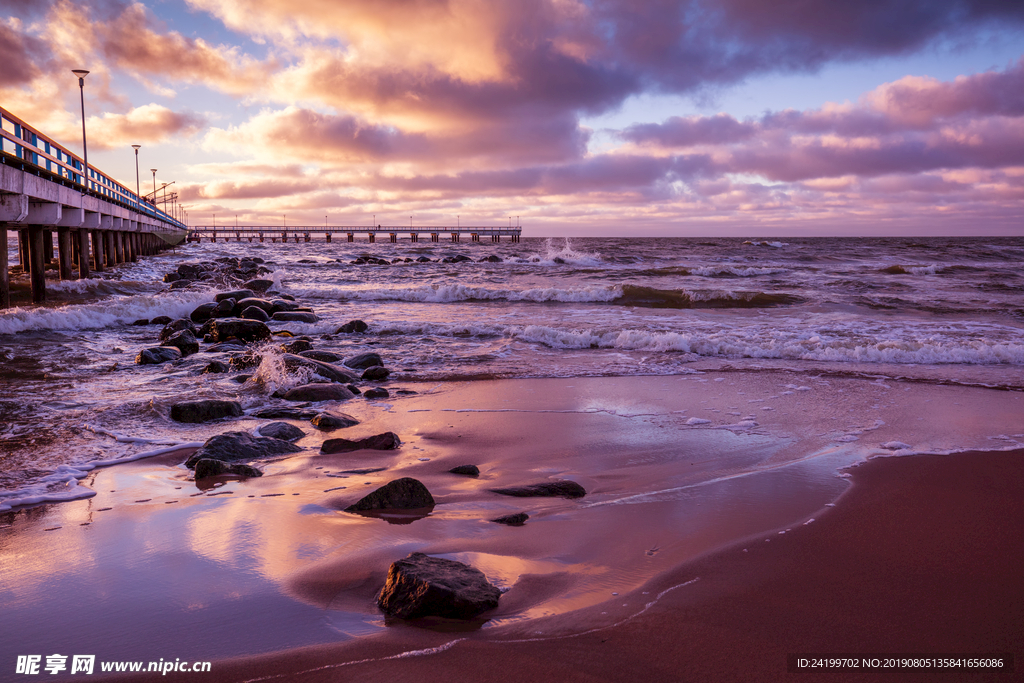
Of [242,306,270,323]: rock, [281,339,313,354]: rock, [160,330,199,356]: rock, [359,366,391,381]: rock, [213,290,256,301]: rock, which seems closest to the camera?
[359,366,391,381]: rock

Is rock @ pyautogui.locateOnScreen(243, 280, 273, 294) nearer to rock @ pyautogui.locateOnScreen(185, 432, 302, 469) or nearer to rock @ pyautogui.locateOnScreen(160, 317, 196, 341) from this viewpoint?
rock @ pyautogui.locateOnScreen(160, 317, 196, 341)

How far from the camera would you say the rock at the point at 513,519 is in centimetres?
375

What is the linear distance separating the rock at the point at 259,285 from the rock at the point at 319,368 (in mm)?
15455

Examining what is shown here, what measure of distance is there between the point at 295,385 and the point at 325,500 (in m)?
4.18

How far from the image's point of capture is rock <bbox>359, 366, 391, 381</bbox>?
8.80 meters

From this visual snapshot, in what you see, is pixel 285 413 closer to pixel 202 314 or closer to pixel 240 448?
pixel 240 448

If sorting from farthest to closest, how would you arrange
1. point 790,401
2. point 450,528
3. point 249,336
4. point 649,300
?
point 649,300, point 249,336, point 790,401, point 450,528

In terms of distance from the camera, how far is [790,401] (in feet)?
23.6

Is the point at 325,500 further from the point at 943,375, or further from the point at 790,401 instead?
the point at 943,375

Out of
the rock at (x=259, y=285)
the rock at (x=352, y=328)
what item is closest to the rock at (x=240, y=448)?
the rock at (x=352, y=328)

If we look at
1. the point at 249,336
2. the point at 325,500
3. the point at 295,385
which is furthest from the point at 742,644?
the point at 249,336

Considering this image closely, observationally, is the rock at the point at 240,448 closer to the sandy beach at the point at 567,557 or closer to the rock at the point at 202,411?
the sandy beach at the point at 567,557

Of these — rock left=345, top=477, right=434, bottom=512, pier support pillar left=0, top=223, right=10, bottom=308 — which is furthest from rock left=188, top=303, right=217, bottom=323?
rock left=345, top=477, right=434, bottom=512

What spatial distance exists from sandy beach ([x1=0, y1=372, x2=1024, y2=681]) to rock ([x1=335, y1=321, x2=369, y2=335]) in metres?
7.64
